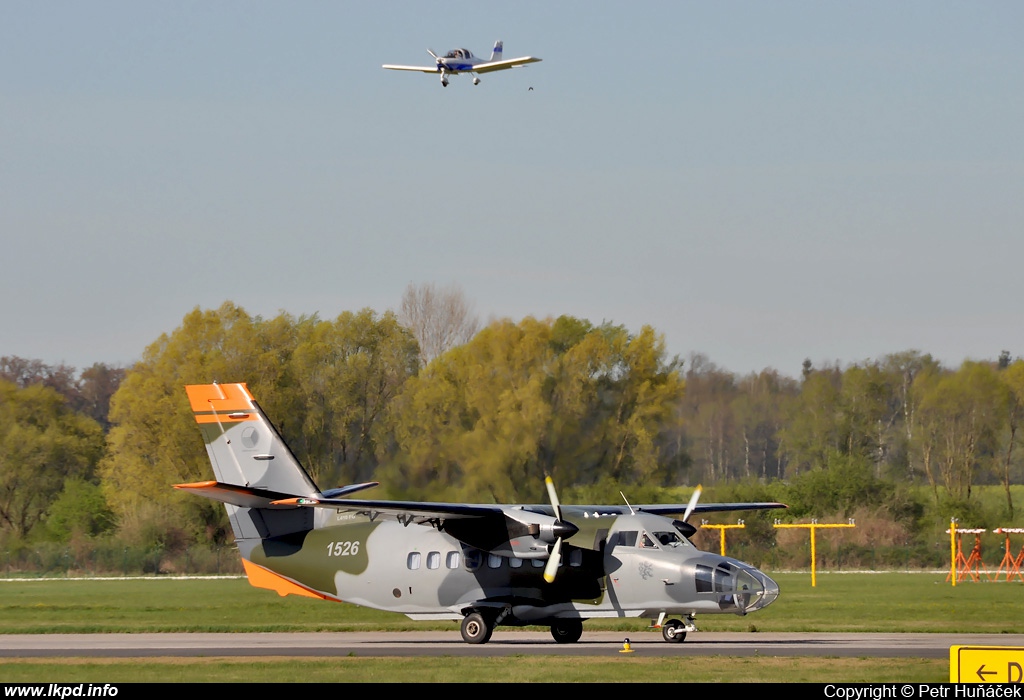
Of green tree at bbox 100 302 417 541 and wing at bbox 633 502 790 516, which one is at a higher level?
green tree at bbox 100 302 417 541

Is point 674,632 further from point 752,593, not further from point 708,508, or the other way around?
point 708,508

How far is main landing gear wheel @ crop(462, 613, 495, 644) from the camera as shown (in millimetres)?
26547

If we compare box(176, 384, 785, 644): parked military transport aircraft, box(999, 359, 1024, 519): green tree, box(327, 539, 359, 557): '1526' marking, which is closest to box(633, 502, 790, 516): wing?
box(176, 384, 785, 644): parked military transport aircraft

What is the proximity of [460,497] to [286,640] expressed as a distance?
2093cm

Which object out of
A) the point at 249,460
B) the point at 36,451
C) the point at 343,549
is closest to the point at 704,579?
the point at 343,549

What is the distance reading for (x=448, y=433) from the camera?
55.0 metres

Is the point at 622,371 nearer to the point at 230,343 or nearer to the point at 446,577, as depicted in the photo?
the point at 230,343

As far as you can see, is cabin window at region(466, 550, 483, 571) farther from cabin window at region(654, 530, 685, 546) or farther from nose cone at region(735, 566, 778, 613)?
nose cone at region(735, 566, 778, 613)

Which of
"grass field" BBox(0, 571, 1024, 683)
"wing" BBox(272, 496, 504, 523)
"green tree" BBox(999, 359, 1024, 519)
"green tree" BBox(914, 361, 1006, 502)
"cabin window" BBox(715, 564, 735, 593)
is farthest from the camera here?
"green tree" BBox(914, 361, 1006, 502)

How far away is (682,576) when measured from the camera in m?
25.1

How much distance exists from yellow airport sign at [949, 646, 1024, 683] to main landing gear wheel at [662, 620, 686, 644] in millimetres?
13355

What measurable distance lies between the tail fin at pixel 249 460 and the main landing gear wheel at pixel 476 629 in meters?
4.47

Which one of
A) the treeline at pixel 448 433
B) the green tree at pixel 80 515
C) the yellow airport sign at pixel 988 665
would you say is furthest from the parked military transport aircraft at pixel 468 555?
the green tree at pixel 80 515

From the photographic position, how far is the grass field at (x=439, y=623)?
70.1ft
